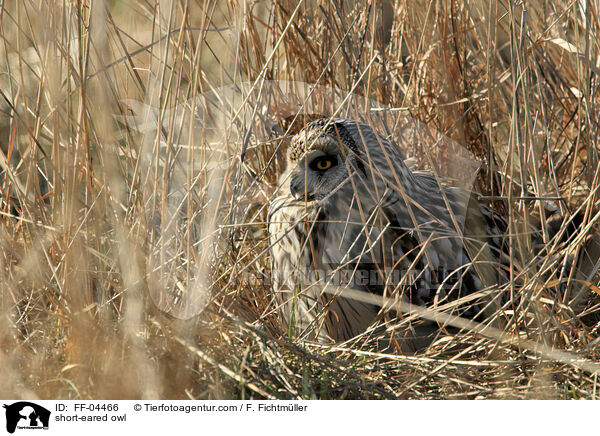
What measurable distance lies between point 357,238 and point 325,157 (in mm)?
220

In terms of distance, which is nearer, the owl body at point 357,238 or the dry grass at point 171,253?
the dry grass at point 171,253

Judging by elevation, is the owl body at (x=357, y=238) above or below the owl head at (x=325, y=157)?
below

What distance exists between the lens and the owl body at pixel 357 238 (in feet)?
4.66

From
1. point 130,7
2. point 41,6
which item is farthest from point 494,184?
point 41,6

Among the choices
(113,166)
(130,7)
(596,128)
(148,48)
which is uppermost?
(130,7)

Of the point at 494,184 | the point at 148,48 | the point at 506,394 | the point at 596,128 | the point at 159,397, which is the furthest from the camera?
the point at 494,184

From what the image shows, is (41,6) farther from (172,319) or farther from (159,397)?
(159,397)

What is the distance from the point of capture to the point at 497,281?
1394 mm
